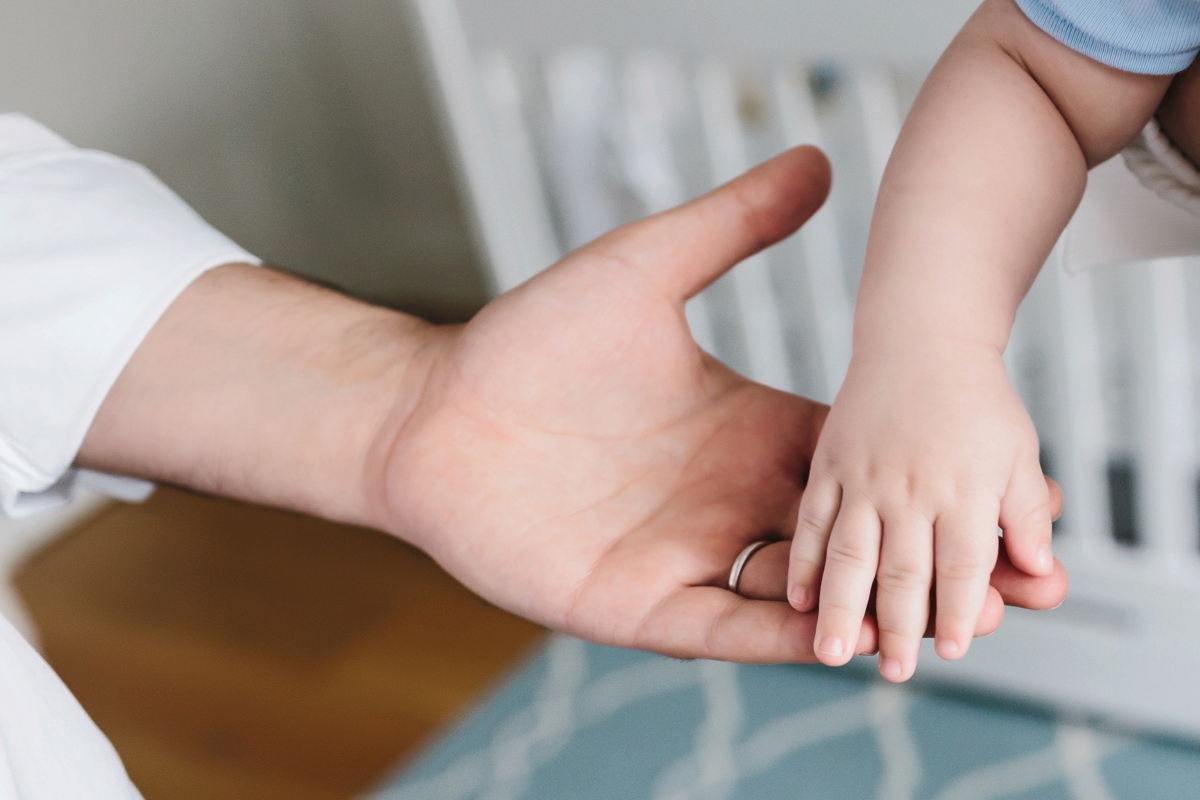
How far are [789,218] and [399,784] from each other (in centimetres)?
108

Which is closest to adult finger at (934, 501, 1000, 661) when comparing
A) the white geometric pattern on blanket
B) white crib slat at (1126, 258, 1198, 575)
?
white crib slat at (1126, 258, 1198, 575)

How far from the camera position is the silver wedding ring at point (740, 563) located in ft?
2.10

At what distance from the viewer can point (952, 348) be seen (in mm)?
562

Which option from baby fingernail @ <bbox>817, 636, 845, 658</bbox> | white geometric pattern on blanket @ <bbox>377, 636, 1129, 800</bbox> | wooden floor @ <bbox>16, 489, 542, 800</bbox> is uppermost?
baby fingernail @ <bbox>817, 636, 845, 658</bbox>

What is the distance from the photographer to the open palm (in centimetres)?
68

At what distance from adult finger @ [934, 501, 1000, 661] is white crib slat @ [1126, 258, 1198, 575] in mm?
683

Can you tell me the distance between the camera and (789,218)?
793 mm

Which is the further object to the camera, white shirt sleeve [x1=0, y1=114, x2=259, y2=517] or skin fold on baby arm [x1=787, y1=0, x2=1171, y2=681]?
white shirt sleeve [x1=0, y1=114, x2=259, y2=517]

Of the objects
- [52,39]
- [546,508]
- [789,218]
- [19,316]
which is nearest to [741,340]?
[789,218]

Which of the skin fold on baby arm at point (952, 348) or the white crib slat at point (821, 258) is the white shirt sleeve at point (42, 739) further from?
the white crib slat at point (821, 258)

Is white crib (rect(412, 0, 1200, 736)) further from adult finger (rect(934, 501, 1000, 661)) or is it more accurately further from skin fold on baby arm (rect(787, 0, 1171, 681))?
adult finger (rect(934, 501, 1000, 661))

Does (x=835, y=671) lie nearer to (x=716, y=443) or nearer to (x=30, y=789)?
(x=716, y=443)

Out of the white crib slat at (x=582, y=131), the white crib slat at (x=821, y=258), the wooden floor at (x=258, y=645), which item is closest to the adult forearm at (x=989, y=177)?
the white crib slat at (x=821, y=258)

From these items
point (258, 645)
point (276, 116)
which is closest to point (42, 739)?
point (258, 645)
